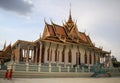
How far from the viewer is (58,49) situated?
24.0m

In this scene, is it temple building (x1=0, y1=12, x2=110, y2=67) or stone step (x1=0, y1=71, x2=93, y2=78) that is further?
temple building (x1=0, y1=12, x2=110, y2=67)

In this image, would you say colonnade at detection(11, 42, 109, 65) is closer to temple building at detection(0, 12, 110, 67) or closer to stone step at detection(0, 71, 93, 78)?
temple building at detection(0, 12, 110, 67)

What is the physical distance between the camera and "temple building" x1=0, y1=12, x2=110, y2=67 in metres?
21.9

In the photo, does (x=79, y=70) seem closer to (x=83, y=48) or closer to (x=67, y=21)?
(x=83, y=48)

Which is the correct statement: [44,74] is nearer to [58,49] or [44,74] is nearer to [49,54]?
[49,54]

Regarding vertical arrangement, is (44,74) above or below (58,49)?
below

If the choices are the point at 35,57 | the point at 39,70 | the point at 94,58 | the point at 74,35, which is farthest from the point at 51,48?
the point at 94,58

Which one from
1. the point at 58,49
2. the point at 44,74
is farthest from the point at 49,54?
the point at 44,74

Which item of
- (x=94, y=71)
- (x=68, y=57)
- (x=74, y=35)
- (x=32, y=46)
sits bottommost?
(x=94, y=71)

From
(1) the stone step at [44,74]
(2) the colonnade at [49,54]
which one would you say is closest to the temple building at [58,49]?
(2) the colonnade at [49,54]

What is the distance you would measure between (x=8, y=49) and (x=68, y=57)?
8820 millimetres

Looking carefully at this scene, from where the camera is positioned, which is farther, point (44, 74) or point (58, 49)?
point (58, 49)

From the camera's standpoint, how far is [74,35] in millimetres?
27109

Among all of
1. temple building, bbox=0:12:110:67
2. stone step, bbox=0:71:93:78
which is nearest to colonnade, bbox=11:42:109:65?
temple building, bbox=0:12:110:67
